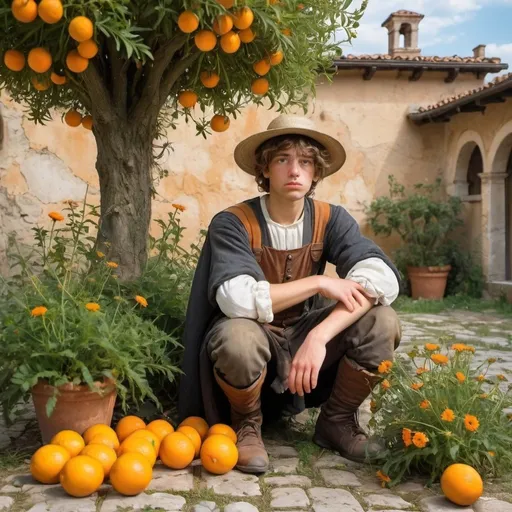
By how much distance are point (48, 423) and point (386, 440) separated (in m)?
1.33

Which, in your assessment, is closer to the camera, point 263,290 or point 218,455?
point 218,455

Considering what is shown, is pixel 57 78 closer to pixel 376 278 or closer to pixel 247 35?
pixel 247 35

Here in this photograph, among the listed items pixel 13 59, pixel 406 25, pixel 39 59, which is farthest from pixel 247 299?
pixel 406 25

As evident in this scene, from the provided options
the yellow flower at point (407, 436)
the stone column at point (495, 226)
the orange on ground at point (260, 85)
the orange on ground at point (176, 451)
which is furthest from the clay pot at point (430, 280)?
the orange on ground at point (176, 451)

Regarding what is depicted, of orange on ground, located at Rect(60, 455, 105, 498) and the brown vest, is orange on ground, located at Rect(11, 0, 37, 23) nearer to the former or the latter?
the brown vest

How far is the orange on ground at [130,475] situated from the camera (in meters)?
2.15

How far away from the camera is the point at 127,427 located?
8.50 ft

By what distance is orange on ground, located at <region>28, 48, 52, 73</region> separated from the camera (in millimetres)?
2553

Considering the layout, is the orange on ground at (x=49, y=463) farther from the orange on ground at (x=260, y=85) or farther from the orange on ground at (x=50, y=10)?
the orange on ground at (x=260, y=85)

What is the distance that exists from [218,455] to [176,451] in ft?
0.53

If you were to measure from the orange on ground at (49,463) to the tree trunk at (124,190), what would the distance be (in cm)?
117

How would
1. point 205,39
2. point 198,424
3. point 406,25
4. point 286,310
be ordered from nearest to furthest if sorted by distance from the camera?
point 205,39 < point 198,424 < point 286,310 < point 406,25

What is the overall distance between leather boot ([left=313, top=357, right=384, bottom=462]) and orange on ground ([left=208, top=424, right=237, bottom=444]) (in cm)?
42

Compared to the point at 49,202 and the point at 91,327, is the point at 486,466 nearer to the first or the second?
the point at 91,327
